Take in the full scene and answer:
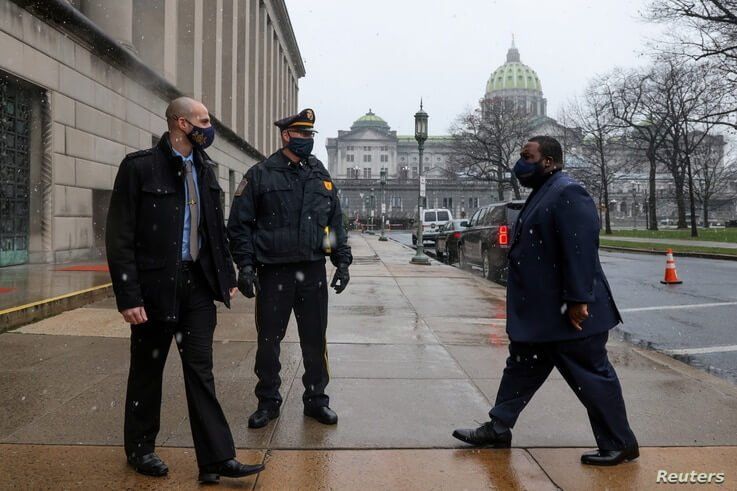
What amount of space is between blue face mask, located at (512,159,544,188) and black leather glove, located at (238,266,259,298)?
1.81 metres

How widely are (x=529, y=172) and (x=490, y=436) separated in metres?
1.68

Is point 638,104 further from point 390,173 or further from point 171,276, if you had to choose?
point 390,173

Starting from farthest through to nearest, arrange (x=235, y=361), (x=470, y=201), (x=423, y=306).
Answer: (x=470, y=201) → (x=423, y=306) → (x=235, y=361)

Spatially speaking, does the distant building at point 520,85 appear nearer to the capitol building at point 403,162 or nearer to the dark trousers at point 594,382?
the capitol building at point 403,162

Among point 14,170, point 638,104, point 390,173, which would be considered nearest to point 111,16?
point 14,170

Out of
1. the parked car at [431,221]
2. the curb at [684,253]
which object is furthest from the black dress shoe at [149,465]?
the parked car at [431,221]

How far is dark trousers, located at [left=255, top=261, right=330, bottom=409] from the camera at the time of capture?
4129mm

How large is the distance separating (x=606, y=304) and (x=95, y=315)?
6.60 metres

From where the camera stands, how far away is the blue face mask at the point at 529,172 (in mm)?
3807

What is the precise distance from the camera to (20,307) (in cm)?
699

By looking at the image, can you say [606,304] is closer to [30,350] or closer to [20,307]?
[30,350]

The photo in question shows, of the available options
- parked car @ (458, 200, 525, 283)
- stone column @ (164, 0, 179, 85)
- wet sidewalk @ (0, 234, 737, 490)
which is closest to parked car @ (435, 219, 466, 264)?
parked car @ (458, 200, 525, 283)

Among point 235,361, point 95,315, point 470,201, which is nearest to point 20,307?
point 95,315

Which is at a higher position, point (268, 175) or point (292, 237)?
point (268, 175)
